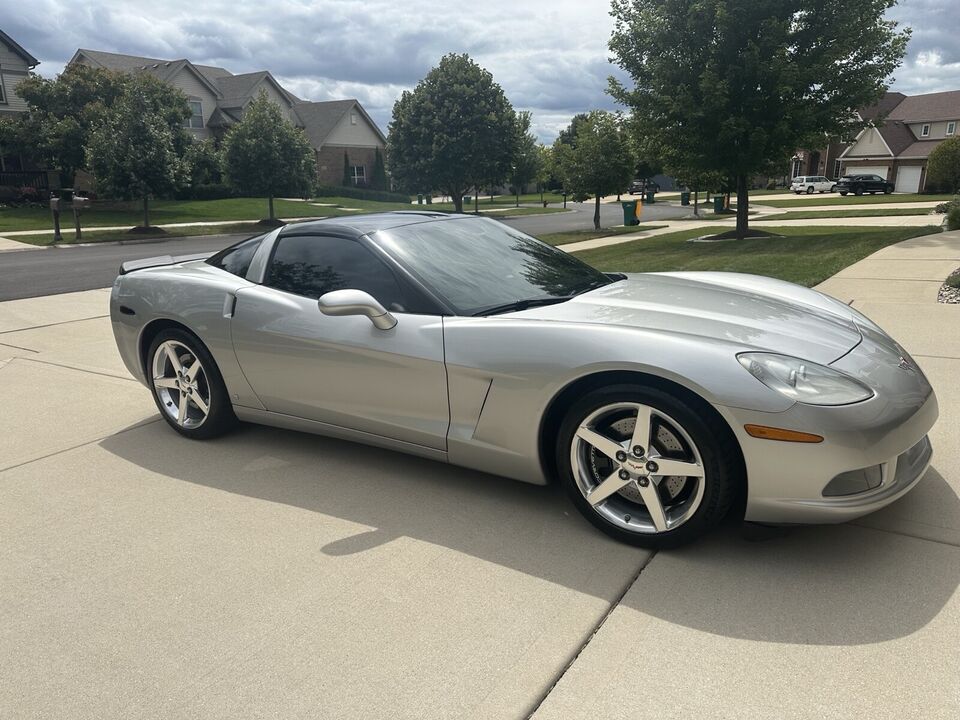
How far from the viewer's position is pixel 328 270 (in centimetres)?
393

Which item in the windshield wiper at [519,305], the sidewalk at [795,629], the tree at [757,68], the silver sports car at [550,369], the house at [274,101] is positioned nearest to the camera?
the sidewalk at [795,629]

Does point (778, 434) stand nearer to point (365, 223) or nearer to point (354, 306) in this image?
point (354, 306)

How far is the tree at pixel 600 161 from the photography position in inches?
990

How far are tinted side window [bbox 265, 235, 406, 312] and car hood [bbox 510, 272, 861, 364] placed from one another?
2.37 ft

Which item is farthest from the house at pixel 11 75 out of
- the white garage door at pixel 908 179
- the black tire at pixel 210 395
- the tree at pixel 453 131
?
the white garage door at pixel 908 179

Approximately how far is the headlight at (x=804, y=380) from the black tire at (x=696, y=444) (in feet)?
0.79

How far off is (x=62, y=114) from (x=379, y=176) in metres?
22.6

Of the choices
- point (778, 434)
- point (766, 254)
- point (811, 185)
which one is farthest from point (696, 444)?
point (811, 185)

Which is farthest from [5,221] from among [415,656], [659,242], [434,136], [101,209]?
[415,656]

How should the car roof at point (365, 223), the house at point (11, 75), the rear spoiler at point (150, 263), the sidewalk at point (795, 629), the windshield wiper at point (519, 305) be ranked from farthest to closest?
1. the house at point (11, 75)
2. the rear spoiler at point (150, 263)
3. the car roof at point (365, 223)
4. the windshield wiper at point (519, 305)
5. the sidewalk at point (795, 629)

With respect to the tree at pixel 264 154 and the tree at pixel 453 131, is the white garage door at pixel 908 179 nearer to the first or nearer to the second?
the tree at pixel 453 131

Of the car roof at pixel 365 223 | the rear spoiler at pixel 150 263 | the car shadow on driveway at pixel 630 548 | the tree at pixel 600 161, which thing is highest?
the tree at pixel 600 161

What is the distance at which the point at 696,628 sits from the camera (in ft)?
8.18

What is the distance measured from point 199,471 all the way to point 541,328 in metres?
2.13
